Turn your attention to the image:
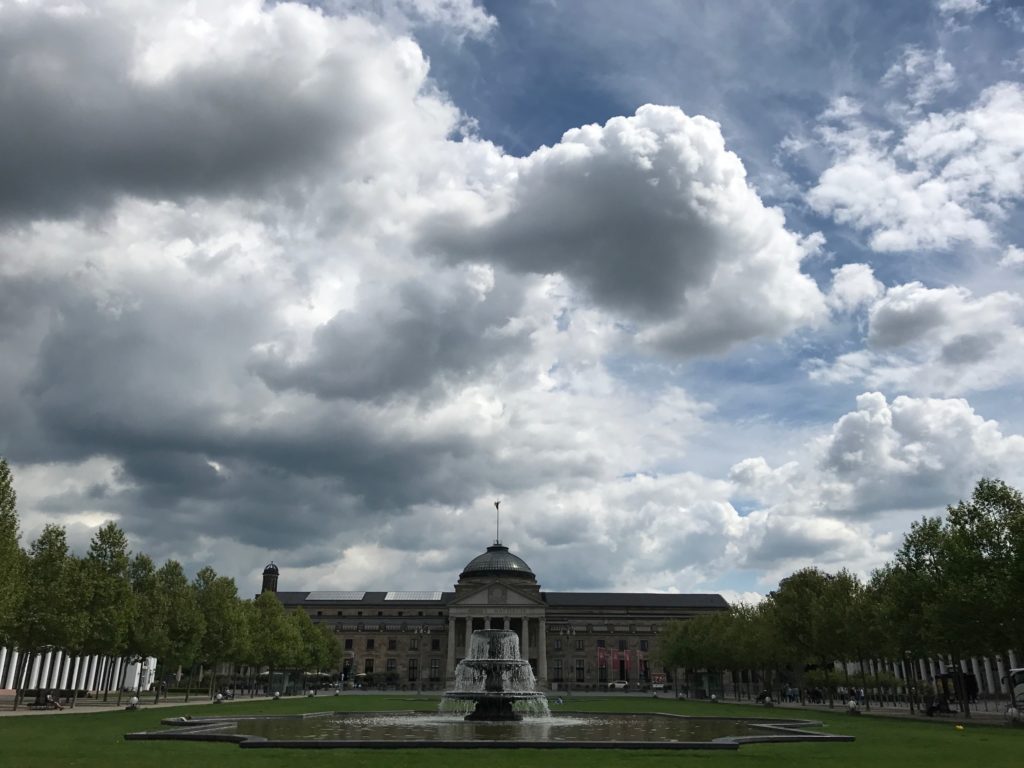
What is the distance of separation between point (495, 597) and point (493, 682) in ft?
396

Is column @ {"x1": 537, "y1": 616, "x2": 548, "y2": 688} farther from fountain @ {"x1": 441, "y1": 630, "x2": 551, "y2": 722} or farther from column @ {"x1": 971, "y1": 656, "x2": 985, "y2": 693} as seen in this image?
fountain @ {"x1": 441, "y1": 630, "x2": 551, "y2": 722}

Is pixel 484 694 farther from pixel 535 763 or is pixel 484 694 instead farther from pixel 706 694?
pixel 706 694

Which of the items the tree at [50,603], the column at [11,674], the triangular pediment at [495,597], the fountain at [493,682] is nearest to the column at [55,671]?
the column at [11,674]

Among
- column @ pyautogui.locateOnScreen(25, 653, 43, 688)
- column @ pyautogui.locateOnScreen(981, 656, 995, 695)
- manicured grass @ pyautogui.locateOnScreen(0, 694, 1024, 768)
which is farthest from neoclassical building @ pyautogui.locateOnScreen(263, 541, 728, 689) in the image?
manicured grass @ pyautogui.locateOnScreen(0, 694, 1024, 768)

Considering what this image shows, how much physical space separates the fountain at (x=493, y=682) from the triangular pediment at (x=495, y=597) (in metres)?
112

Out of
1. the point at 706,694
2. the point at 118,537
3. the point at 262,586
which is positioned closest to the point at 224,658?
the point at 118,537

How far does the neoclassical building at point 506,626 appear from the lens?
165 meters

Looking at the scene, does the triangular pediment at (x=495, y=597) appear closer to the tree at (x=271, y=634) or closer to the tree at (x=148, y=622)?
the tree at (x=271, y=634)

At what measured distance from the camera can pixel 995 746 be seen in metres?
29.8

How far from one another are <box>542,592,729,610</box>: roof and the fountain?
13829 centimetres

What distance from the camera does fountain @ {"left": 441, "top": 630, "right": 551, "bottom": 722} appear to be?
147ft

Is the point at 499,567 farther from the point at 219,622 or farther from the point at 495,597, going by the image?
the point at 219,622

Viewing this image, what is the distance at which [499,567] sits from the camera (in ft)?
588

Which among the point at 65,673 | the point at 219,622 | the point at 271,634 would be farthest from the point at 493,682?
the point at 65,673
